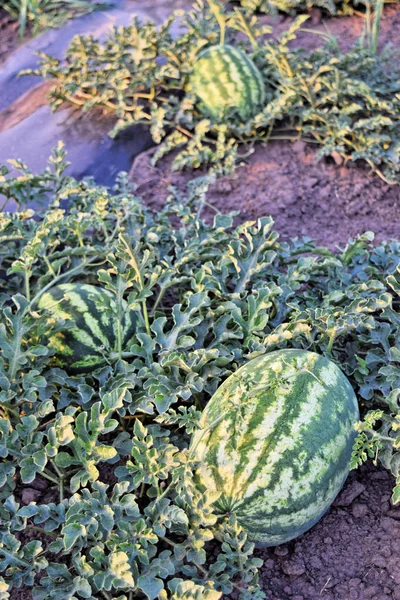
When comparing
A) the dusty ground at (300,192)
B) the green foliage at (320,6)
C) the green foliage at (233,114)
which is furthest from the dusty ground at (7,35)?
the dusty ground at (300,192)

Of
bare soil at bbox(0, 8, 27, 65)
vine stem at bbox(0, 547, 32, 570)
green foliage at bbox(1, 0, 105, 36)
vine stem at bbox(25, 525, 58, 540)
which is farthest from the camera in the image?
green foliage at bbox(1, 0, 105, 36)

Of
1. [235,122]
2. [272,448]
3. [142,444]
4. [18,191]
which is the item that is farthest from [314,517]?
[235,122]

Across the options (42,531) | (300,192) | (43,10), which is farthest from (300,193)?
(43,10)

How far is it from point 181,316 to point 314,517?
2.63 feet

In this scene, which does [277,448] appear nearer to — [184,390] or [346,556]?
[184,390]

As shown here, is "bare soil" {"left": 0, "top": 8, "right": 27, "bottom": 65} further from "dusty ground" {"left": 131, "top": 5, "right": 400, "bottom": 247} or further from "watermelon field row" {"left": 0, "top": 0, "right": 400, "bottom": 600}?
"watermelon field row" {"left": 0, "top": 0, "right": 400, "bottom": 600}

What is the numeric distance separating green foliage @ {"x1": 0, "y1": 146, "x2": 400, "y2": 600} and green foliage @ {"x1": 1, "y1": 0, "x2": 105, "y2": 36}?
2444 mm

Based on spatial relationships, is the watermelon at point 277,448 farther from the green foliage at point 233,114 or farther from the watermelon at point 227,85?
the watermelon at point 227,85

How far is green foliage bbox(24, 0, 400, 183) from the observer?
357 centimetres

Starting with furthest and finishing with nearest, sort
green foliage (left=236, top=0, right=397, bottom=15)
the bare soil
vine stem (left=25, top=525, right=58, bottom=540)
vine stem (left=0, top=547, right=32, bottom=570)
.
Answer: the bare soil < green foliage (left=236, top=0, right=397, bottom=15) < vine stem (left=25, top=525, right=58, bottom=540) < vine stem (left=0, top=547, right=32, bottom=570)

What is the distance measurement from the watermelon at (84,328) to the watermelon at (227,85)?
1.68 metres

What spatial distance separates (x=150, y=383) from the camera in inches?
84.6

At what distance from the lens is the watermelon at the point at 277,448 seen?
183 centimetres

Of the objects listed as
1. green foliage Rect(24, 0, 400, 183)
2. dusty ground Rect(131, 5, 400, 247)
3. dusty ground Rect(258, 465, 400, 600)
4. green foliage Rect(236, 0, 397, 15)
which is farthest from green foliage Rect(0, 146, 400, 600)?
green foliage Rect(236, 0, 397, 15)
